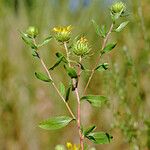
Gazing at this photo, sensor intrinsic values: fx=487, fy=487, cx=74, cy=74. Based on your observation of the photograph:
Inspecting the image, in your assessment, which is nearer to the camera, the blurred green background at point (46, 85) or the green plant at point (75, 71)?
the green plant at point (75, 71)

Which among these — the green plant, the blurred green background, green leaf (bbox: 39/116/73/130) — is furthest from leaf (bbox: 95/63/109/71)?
the blurred green background

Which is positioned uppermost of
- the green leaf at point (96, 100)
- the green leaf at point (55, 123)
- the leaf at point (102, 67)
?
the leaf at point (102, 67)

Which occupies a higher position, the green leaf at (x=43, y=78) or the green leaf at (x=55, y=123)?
the green leaf at (x=43, y=78)

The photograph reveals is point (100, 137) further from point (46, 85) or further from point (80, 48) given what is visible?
point (46, 85)

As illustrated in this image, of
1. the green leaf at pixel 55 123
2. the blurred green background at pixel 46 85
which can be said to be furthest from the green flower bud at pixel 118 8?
the blurred green background at pixel 46 85

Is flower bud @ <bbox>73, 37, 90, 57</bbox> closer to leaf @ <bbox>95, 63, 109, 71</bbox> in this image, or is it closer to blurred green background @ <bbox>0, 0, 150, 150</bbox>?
leaf @ <bbox>95, 63, 109, 71</bbox>

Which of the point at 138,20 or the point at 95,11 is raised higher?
the point at 95,11

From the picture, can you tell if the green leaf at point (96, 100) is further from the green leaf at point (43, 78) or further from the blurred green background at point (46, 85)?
the blurred green background at point (46, 85)

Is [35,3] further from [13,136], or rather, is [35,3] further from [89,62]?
[13,136]

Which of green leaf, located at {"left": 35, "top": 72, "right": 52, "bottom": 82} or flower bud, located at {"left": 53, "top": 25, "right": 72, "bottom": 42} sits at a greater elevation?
flower bud, located at {"left": 53, "top": 25, "right": 72, "bottom": 42}

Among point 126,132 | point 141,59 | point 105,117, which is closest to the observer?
point 126,132

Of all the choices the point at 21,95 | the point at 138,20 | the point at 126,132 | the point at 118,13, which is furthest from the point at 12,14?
the point at 118,13
